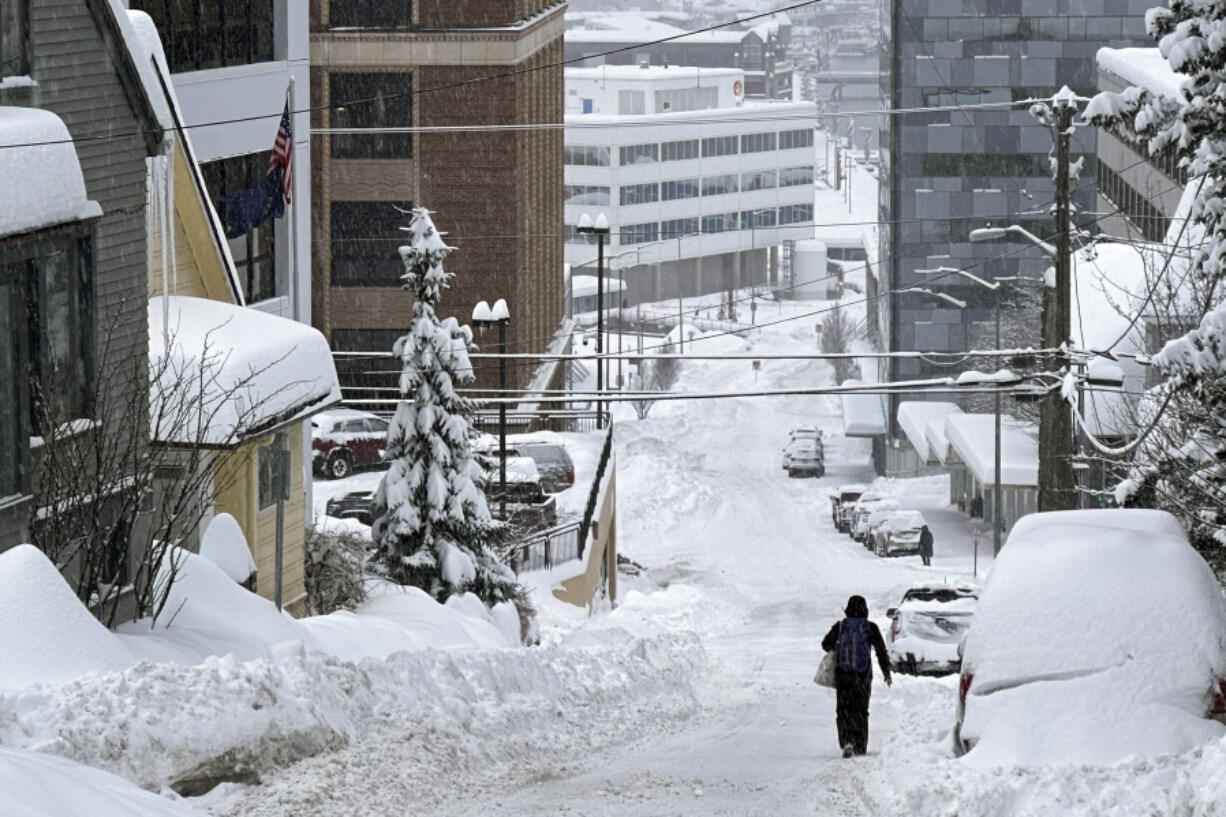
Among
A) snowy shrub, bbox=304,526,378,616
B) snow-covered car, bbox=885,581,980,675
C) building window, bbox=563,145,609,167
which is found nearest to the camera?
snowy shrub, bbox=304,526,378,616

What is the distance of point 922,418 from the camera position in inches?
3095

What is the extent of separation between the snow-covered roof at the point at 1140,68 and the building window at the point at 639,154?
81093 millimetres

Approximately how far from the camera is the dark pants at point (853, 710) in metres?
15.6

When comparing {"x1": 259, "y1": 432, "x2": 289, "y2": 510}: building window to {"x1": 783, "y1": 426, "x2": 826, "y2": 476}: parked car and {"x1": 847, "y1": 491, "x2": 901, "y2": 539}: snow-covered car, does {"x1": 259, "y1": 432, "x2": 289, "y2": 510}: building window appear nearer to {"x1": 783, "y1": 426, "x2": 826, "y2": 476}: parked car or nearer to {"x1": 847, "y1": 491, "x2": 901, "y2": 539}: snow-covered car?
{"x1": 847, "y1": 491, "x2": 901, "y2": 539}: snow-covered car

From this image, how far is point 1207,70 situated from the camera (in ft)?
52.9

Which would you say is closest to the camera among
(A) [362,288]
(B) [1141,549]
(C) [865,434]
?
(B) [1141,549]

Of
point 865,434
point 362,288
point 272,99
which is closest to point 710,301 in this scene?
point 865,434

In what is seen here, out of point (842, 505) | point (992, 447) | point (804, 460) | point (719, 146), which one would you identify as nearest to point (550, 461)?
point (992, 447)

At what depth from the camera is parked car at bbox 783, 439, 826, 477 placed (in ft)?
281

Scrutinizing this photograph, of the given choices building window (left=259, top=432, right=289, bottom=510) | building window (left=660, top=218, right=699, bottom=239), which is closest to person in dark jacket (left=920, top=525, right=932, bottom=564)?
building window (left=259, top=432, right=289, bottom=510)

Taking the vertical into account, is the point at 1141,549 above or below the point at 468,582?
above

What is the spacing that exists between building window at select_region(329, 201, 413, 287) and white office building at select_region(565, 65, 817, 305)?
7630 centimetres

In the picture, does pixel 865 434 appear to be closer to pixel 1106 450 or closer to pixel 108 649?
pixel 1106 450

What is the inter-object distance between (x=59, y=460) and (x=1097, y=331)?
3982 cm
